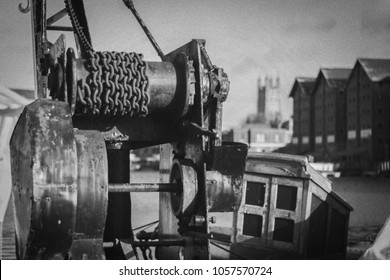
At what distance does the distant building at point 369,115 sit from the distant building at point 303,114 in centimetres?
29

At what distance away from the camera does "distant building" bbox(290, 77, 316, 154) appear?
331 cm

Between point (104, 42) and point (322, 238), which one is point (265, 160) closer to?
point (322, 238)

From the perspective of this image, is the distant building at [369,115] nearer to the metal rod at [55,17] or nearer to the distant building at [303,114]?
the distant building at [303,114]

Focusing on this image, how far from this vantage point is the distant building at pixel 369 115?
3.12m

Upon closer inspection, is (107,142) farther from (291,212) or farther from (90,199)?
(291,212)

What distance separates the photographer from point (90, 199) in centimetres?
166

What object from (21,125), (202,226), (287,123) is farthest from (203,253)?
(287,123)

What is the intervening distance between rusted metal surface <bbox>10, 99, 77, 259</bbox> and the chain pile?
5.6 inches

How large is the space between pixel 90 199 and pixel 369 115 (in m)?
2.57

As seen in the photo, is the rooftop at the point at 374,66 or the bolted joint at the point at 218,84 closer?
the bolted joint at the point at 218,84

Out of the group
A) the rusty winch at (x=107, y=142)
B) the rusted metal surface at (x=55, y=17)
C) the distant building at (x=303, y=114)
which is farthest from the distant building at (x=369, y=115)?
the rusted metal surface at (x=55, y=17)

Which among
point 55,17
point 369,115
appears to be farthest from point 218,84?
point 369,115

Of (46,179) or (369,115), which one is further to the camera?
(369,115)
